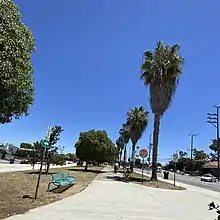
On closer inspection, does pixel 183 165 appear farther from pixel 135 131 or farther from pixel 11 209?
pixel 11 209

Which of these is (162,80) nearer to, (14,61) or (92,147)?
(92,147)

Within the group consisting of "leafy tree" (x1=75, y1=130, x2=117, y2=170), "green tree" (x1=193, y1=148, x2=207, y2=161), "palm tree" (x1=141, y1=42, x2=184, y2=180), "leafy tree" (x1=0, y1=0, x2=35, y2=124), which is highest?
"green tree" (x1=193, y1=148, x2=207, y2=161)

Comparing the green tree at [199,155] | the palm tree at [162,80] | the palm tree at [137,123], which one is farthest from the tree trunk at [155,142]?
the green tree at [199,155]

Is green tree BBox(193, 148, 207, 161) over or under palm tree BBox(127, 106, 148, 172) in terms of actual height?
over

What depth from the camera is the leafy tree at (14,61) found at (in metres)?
9.97

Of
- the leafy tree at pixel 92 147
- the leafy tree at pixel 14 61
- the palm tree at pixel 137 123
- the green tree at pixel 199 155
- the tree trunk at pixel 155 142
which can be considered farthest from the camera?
the green tree at pixel 199 155

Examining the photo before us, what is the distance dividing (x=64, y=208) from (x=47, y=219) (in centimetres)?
233

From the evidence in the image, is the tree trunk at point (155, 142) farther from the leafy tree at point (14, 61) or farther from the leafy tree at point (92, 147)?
the leafy tree at point (14, 61)

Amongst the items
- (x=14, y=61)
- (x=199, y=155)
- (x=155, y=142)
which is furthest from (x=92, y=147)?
(x=199, y=155)

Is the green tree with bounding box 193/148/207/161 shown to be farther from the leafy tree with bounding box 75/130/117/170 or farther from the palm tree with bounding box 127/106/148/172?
the leafy tree with bounding box 75/130/117/170

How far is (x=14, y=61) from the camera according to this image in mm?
10500

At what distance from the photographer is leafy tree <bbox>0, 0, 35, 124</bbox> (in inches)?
392

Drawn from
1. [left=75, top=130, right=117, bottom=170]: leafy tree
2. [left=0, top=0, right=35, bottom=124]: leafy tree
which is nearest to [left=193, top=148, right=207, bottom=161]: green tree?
[left=75, top=130, right=117, bottom=170]: leafy tree

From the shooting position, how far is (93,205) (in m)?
13.6
